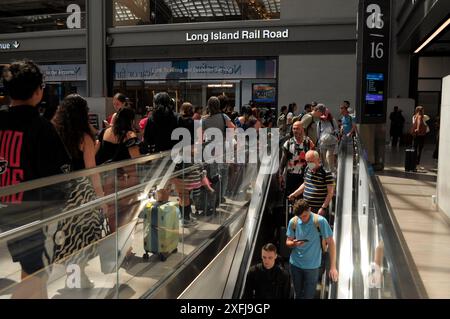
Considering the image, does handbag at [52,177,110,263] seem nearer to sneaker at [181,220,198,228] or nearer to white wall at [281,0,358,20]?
sneaker at [181,220,198,228]

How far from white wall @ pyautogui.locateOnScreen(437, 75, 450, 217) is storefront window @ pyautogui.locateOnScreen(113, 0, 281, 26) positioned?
47.0 ft

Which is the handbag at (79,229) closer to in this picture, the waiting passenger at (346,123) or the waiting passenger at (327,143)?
the waiting passenger at (327,143)

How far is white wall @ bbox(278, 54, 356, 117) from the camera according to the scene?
20.4 m

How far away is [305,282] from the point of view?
6793mm

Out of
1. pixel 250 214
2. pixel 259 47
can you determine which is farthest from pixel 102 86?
pixel 250 214

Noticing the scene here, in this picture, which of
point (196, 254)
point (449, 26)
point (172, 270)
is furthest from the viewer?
point (449, 26)

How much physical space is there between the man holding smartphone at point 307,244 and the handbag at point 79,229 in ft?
10.4

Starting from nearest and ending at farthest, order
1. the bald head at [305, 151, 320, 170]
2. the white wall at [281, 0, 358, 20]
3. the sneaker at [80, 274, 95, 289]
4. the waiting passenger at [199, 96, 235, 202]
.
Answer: the sneaker at [80, 274, 95, 289]
the bald head at [305, 151, 320, 170]
the waiting passenger at [199, 96, 235, 202]
the white wall at [281, 0, 358, 20]

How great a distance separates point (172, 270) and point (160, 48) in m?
18.9

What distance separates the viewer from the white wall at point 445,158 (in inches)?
298

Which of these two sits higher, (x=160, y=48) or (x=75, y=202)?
(x=160, y=48)

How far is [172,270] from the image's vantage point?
210 inches

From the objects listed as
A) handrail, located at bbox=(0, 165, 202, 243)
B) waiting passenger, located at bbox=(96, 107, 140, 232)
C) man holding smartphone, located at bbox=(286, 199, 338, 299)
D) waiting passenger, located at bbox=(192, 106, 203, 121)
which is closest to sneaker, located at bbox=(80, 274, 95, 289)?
handrail, located at bbox=(0, 165, 202, 243)
